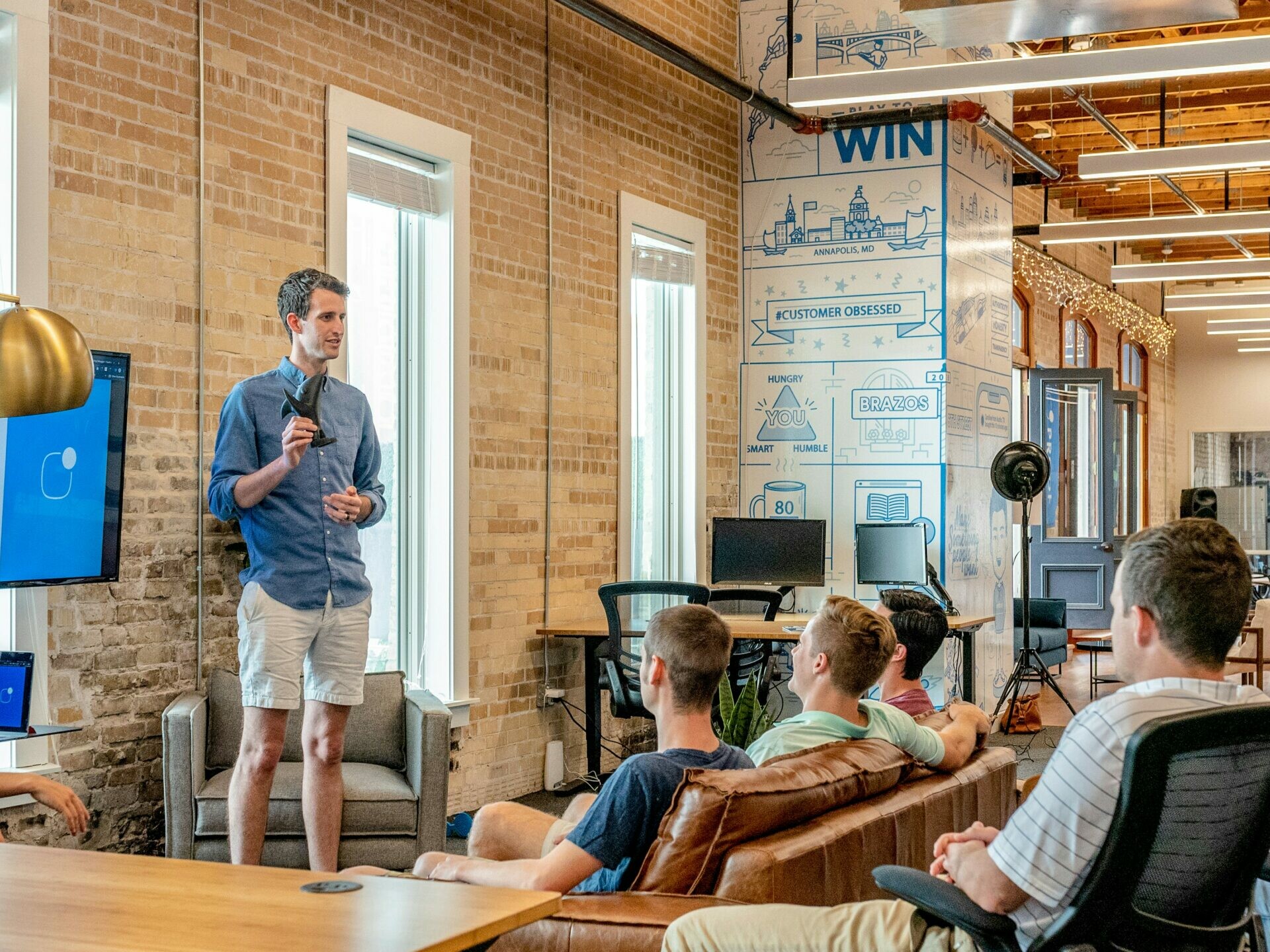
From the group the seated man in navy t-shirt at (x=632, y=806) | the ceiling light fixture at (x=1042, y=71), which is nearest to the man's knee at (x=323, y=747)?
the seated man in navy t-shirt at (x=632, y=806)

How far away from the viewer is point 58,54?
4.66 metres

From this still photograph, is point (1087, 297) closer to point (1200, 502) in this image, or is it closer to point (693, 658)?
point (1200, 502)

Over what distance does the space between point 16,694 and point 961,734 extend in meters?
2.41

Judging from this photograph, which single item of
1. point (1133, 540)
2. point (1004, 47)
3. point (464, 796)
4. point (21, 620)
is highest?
point (1004, 47)

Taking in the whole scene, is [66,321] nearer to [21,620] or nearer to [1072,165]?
[21,620]

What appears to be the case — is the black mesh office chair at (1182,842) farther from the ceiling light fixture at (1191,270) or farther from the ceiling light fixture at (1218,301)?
the ceiling light fixture at (1218,301)

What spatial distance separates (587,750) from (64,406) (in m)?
5.16

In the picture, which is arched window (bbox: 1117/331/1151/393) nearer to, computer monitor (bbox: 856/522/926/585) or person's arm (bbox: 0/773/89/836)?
computer monitor (bbox: 856/522/926/585)

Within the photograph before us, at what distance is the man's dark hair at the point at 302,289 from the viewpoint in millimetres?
4570

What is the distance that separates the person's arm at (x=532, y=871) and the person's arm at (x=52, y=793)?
803 mm

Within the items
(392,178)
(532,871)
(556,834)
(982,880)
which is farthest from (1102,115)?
(982,880)

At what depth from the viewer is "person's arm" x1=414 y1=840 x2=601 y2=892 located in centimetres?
278

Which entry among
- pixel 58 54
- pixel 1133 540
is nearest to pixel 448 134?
pixel 58 54

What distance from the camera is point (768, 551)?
823 cm
